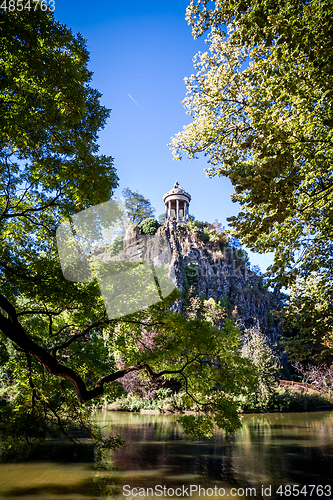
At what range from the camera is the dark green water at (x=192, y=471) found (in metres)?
6.65

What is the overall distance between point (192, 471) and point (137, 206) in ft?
122

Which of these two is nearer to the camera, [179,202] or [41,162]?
[41,162]

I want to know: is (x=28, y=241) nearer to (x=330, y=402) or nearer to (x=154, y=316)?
(x=154, y=316)

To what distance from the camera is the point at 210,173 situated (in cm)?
966

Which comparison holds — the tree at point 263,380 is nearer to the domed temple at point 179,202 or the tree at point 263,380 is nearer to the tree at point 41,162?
the tree at point 41,162

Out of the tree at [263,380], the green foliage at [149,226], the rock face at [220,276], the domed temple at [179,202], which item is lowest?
the tree at [263,380]

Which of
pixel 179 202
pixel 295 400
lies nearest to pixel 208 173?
pixel 295 400

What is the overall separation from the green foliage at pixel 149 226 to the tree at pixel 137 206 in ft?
9.32

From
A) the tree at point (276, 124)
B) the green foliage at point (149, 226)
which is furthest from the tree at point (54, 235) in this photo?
the green foliage at point (149, 226)

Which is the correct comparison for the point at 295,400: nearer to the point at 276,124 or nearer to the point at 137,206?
the point at 276,124

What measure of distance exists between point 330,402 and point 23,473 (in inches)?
910

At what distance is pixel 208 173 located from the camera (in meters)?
9.63

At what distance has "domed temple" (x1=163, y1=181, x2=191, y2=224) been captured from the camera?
40.8m

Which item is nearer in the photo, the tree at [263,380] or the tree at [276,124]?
the tree at [276,124]
